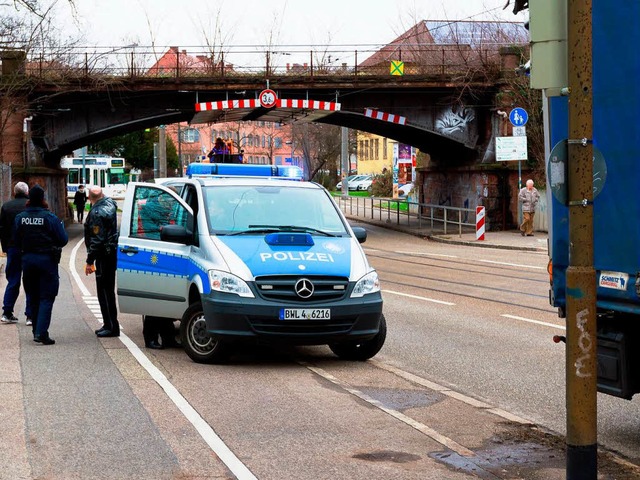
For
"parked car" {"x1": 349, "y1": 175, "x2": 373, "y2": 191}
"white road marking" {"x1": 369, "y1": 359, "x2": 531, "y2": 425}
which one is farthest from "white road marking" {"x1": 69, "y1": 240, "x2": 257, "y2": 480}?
"parked car" {"x1": 349, "y1": 175, "x2": 373, "y2": 191}

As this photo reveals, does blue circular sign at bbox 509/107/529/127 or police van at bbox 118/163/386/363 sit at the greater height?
blue circular sign at bbox 509/107/529/127

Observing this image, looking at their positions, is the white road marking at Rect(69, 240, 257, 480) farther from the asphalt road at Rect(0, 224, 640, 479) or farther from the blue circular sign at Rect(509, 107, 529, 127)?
the blue circular sign at Rect(509, 107, 529, 127)

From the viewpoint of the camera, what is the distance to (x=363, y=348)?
36.2ft

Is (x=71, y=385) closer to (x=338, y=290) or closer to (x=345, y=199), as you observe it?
(x=338, y=290)

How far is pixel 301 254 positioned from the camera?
34.4ft

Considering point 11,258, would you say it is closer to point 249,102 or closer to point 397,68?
point 249,102

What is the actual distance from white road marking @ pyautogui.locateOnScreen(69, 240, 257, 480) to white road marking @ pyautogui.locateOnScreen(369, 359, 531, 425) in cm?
217

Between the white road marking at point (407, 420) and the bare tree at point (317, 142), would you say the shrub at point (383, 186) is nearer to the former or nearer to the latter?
the bare tree at point (317, 142)

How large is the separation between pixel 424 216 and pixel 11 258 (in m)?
32.7

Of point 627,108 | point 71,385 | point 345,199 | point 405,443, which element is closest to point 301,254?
point 71,385

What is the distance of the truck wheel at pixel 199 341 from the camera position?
1059cm

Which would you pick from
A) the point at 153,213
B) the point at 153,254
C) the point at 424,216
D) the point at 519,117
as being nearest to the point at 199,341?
the point at 153,254

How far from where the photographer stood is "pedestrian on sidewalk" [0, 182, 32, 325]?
1428 cm

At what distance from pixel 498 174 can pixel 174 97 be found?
1217cm
